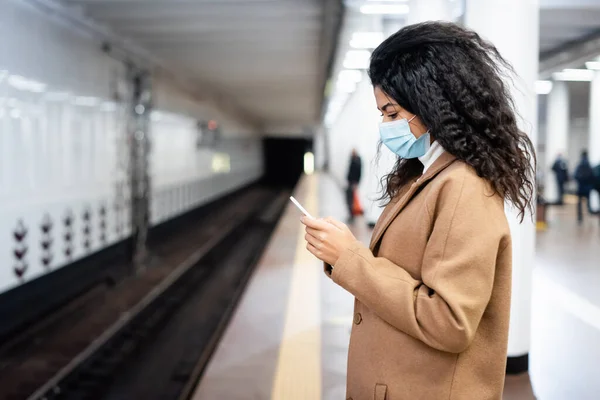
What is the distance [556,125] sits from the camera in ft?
60.0

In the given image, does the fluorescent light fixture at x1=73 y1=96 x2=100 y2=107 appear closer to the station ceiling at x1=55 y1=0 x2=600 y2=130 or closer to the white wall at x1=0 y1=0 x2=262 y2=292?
the white wall at x1=0 y1=0 x2=262 y2=292

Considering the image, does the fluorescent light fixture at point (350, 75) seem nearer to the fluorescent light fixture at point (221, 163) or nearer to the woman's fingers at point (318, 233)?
the fluorescent light fixture at point (221, 163)

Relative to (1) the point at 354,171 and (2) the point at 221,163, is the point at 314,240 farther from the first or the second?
(2) the point at 221,163

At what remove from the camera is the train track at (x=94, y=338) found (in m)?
5.41

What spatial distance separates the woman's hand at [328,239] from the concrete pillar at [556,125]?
18025 millimetres

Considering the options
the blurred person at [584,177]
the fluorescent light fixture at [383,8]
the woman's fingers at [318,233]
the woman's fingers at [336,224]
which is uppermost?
the fluorescent light fixture at [383,8]

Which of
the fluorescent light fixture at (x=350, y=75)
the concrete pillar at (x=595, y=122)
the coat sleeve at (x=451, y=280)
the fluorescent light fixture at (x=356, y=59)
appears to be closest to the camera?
the coat sleeve at (x=451, y=280)

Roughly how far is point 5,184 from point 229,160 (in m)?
18.8

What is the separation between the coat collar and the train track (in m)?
4.29

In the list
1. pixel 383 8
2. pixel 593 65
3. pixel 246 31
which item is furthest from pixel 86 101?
pixel 593 65

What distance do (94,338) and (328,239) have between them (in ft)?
20.1

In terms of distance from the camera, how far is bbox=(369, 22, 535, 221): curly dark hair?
1410mm

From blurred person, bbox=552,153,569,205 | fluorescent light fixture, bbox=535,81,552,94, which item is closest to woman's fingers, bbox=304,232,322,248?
blurred person, bbox=552,153,569,205

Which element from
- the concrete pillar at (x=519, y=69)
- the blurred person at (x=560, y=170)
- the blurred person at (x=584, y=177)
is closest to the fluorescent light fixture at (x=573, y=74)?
the blurred person at (x=560, y=170)
